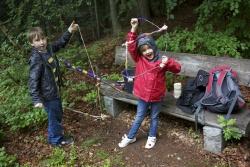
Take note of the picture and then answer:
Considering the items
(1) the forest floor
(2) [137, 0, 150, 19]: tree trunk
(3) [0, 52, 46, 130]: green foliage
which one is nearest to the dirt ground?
(1) the forest floor

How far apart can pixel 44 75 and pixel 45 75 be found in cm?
1

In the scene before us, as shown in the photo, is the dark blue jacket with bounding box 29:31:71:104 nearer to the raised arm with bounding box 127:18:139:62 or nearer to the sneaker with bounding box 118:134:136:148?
the raised arm with bounding box 127:18:139:62

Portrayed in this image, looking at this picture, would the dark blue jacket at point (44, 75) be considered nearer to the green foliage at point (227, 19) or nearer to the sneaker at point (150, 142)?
the sneaker at point (150, 142)

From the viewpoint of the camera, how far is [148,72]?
15.5 ft

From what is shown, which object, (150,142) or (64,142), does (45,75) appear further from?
(150,142)

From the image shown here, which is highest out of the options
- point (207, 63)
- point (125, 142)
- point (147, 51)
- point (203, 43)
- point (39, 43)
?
point (39, 43)

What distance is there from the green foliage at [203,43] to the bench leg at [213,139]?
1.88 metres

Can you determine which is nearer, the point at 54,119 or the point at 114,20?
the point at 54,119

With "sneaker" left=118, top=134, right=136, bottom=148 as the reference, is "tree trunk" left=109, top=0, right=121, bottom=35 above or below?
above

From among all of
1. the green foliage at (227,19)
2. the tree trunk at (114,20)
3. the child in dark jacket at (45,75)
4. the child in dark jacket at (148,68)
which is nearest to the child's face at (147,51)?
the child in dark jacket at (148,68)

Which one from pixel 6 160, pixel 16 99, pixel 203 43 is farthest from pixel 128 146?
pixel 16 99

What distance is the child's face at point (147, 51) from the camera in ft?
15.3

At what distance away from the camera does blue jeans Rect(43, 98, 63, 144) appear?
518cm

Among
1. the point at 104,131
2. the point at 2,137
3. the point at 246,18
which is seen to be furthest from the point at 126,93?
the point at 246,18
